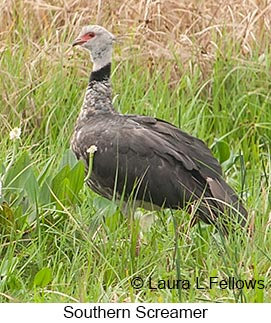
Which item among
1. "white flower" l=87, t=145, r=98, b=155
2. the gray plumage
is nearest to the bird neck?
the gray plumage

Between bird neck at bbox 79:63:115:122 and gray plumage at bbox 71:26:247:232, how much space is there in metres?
0.19

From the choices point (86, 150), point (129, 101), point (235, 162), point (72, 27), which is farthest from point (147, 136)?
point (72, 27)

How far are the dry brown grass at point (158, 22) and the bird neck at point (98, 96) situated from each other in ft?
2.87

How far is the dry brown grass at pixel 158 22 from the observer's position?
20.6 ft

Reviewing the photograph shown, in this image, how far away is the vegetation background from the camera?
410 centimetres

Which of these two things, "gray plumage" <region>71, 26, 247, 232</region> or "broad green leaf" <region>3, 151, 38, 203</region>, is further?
"gray plumage" <region>71, 26, 247, 232</region>

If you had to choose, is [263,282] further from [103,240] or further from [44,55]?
[44,55]

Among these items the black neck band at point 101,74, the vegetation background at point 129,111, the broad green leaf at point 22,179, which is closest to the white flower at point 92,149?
the vegetation background at point 129,111

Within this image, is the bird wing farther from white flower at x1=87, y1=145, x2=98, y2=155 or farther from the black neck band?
the black neck band

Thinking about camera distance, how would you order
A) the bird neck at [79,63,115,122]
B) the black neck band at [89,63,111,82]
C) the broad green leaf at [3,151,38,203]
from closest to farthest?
the broad green leaf at [3,151,38,203] → the bird neck at [79,63,115,122] → the black neck band at [89,63,111,82]

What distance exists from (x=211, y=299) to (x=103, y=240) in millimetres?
588

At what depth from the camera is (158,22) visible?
6.44 meters

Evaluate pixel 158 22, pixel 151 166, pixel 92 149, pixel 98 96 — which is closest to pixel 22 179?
pixel 92 149

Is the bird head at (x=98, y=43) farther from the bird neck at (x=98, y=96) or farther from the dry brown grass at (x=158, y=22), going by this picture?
the dry brown grass at (x=158, y=22)
